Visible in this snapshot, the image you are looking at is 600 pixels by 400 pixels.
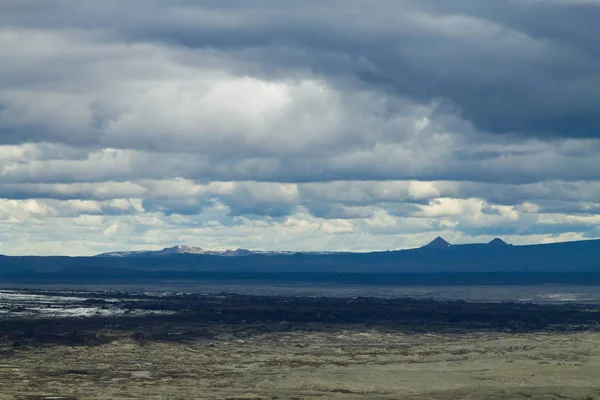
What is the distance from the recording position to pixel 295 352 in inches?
3728

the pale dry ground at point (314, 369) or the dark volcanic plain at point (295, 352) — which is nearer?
the pale dry ground at point (314, 369)

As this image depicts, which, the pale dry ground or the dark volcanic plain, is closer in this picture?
the pale dry ground

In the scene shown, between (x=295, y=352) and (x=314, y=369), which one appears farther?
(x=295, y=352)

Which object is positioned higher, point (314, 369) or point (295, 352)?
point (295, 352)

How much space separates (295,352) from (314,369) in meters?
14.0

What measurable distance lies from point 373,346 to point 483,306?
7259cm

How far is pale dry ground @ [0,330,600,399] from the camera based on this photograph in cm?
6862

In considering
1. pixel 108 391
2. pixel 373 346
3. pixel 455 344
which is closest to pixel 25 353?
pixel 108 391

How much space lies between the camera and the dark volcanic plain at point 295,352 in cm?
7006

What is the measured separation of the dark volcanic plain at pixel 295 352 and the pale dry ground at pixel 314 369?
11 cm

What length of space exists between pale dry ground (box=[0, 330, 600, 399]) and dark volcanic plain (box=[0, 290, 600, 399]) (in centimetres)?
11

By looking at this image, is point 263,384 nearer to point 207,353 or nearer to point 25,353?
point 207,353

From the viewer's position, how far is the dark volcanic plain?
7006 centimetres

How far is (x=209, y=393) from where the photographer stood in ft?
221
